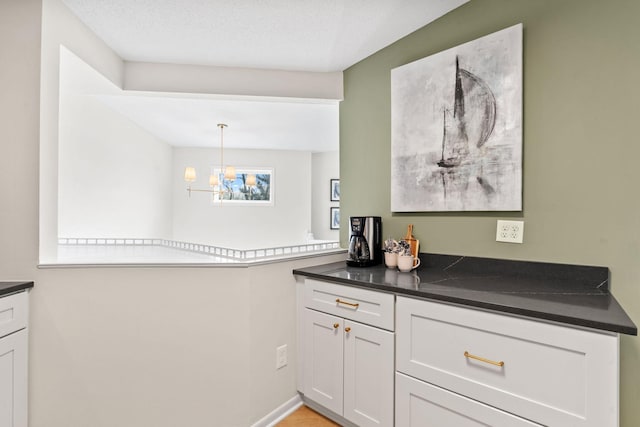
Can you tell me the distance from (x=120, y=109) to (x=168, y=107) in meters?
0.54

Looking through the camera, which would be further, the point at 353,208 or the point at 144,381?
the point at 353,208

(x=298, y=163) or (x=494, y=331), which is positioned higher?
(x=298, y=163)

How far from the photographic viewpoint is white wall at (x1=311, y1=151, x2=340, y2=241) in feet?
20.3

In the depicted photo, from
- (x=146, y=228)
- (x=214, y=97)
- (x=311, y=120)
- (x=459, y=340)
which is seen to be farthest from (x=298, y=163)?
(x=459, y=340)

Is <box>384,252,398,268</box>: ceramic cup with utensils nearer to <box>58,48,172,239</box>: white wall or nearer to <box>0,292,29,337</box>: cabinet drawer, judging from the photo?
<box>0,292,29,337</box>: cabinet drawer

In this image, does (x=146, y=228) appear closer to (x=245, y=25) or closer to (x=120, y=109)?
(x=120, y=109)

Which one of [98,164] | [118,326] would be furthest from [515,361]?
[98,164]

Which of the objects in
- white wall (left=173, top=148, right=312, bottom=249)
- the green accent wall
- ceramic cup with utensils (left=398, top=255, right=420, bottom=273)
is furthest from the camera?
white wall (left=173, top=148, right=312, bottom=249)

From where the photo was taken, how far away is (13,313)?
142cm

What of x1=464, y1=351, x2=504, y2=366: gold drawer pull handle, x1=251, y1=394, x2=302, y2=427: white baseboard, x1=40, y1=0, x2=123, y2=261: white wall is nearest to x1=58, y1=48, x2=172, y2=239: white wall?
x1=40, y1=0, x2=123, y2=261: white wall

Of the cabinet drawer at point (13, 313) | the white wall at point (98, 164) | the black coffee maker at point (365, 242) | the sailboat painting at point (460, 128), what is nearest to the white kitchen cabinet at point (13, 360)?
the cabinet drawer at point (13, 313)

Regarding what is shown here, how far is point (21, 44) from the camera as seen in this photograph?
A: 1.53m

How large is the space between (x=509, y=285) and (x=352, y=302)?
0.70 m

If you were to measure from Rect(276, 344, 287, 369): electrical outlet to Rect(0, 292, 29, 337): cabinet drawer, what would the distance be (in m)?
1.22
